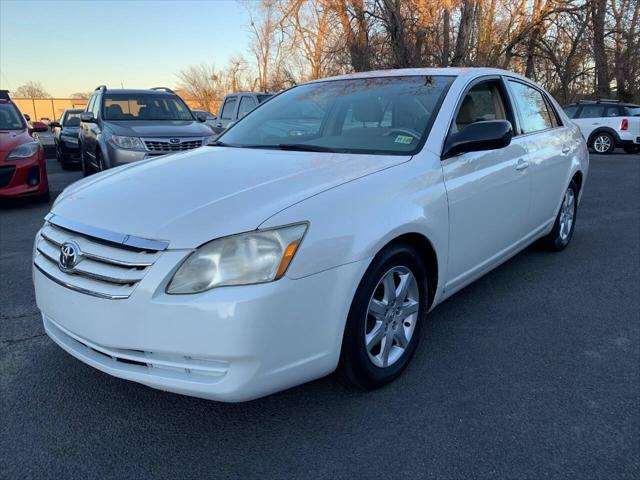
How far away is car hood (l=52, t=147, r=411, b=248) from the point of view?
7.20 ft

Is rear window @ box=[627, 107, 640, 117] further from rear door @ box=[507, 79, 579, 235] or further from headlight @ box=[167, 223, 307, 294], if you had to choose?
headlight @ box=[167, 223, 307, 294]

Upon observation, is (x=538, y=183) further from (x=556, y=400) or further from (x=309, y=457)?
(x=309, y=457)

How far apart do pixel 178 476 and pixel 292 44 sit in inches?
973

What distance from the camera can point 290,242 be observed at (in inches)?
84.6

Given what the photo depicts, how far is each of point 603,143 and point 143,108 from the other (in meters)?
14.0

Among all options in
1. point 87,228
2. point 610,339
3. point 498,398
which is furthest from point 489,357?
point 87,228

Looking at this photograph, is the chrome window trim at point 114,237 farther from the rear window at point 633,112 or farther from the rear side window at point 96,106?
the rear window at point 633,112

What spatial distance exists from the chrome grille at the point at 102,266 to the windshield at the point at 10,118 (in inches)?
272

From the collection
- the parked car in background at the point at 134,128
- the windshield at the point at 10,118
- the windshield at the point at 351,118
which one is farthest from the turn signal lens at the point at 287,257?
the windshield at the point at 10,118

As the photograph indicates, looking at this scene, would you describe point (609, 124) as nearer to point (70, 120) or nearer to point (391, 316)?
point (70, 120)

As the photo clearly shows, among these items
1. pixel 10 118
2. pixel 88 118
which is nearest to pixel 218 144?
pixel 10 118

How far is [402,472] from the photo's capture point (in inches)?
84.7

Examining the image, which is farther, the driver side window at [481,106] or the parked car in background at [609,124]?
the parked car in background at [609,124]

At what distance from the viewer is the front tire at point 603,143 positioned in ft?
53.9
